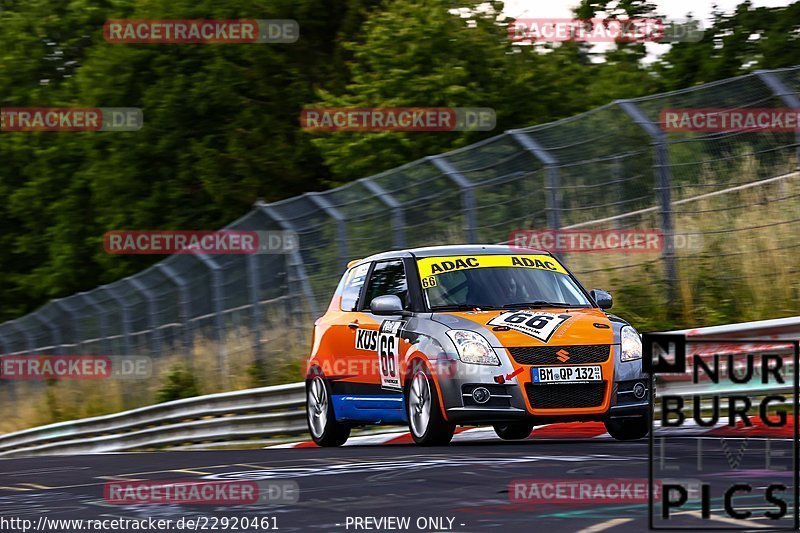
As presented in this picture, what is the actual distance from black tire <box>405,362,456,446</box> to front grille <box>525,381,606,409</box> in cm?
70

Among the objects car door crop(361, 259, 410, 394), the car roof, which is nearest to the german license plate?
car door crop(361, 259, 410, 394)

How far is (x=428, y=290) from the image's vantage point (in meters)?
11.9

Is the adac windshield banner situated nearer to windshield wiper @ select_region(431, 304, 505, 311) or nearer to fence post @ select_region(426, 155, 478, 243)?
windshield wiper @ select_region(431, 304, 505, 311)

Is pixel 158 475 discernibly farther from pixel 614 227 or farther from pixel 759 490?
pixel 614 227

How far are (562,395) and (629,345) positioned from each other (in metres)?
0.72

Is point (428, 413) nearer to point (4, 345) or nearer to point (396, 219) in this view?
point (396, 219)

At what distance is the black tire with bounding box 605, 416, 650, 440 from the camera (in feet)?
37.1

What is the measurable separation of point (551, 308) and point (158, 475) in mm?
3343

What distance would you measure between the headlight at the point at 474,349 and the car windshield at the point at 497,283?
2.49ft

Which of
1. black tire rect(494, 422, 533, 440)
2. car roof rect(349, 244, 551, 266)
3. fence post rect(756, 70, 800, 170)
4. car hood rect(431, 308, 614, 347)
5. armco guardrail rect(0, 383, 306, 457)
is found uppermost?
fence post rect(756, 70, 800, 170)

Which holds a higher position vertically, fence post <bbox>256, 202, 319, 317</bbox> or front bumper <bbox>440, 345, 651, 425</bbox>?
fence post <bbox>256, 202, 319, 317</bbox>

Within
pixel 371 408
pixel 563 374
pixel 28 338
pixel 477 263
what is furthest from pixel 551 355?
pixel 28 338

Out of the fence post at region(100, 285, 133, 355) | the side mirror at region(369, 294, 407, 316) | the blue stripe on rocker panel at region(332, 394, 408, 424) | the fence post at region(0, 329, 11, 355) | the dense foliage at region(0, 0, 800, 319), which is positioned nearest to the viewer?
the side mirror at region(369, 294, 407, 316)

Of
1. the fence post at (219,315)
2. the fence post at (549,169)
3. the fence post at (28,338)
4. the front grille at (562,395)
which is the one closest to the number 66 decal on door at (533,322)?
the front grille at (562,395)
